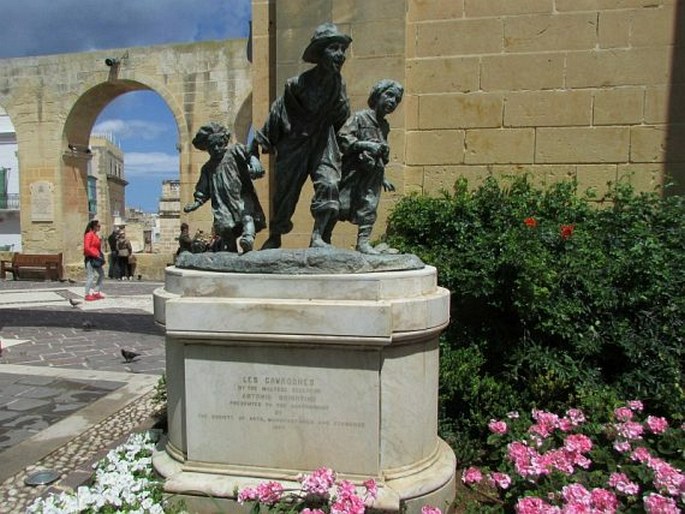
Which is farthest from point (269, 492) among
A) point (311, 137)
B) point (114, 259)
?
point (114, 259)

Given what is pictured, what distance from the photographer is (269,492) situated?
2291mm

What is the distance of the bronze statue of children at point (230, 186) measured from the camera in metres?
3.08

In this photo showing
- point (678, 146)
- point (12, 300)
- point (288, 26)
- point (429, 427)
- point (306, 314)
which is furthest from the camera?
point (12, 300)

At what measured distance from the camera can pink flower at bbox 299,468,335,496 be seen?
2.25 metres

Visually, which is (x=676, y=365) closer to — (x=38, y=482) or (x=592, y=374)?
(x=592, y=374)

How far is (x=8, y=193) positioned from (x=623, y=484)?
28807mm

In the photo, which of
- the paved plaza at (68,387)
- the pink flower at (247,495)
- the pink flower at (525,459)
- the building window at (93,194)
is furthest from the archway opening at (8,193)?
the pink flower at (525,459)

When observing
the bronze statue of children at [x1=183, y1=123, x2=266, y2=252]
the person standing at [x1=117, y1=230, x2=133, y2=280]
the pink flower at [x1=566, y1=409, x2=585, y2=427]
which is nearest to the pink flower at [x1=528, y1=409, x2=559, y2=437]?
the pink flower at [x1=566, y1=409, x2=585, y2=427]

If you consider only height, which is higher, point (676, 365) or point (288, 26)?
point (288, 26)

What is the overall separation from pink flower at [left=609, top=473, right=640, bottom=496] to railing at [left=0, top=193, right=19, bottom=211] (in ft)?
90.7

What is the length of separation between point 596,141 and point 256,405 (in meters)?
4.46

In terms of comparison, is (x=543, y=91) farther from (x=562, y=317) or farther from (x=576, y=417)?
(x=576, y=417)

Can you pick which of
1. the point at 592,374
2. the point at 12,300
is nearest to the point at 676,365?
the point at 592,374

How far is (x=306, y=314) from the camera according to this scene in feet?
7.86
